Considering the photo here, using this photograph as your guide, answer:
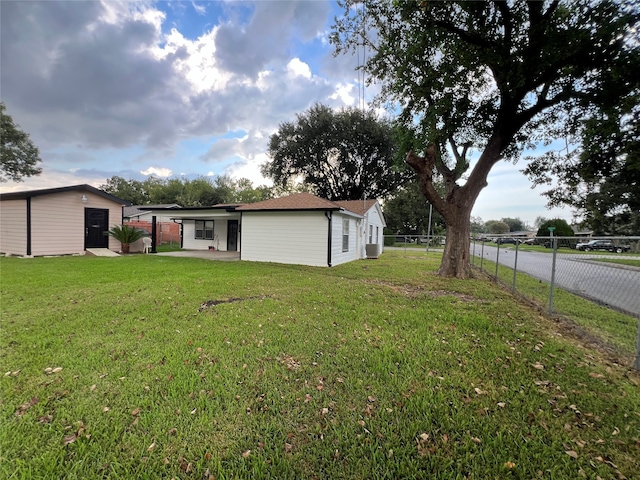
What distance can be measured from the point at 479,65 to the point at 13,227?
63.3ft

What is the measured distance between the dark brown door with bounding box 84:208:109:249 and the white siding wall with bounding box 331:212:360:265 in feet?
39.9

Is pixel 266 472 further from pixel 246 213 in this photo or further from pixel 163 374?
pixel 246 213

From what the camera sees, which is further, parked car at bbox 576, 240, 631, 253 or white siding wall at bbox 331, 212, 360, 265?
white siding wall at bbox 331, 212, 360, 265

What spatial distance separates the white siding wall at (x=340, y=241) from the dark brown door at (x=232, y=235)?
290 inches

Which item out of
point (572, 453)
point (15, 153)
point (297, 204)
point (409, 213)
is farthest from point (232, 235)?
point (409, 213)

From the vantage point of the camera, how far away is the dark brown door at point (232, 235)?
17.4 m

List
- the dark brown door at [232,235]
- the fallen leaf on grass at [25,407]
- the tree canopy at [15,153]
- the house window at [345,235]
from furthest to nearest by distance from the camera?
the tree canopy at [15,153], the dark brown door at [232,235], the house window at [345,235], the fallen leaf on grass at [25,407]

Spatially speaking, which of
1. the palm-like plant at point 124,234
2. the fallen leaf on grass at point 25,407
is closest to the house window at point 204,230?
the palm-like plant at point 124,234

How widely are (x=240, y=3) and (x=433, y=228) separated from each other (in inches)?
1437

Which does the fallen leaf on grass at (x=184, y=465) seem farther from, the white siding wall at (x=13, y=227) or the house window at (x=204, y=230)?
the house window at (x=204, y=230)

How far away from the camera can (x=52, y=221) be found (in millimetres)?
12711

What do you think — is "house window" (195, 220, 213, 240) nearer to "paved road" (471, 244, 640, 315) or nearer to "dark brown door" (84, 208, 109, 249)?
"dark brown door" (84, 208, 109, 249)

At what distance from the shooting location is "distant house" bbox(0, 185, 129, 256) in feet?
39.8

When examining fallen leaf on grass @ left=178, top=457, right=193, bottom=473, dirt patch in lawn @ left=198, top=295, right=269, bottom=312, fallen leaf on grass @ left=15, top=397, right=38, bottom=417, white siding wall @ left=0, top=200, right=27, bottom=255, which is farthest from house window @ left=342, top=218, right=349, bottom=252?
white siding wall @ left=0, top=200, right=27, bottom=255
